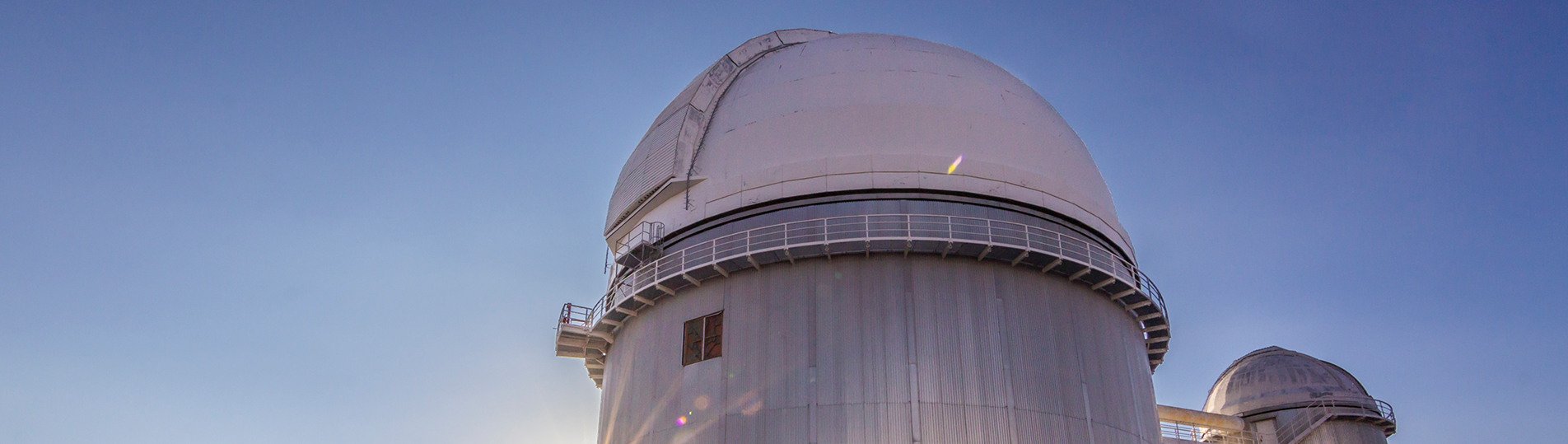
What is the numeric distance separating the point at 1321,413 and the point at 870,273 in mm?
18413

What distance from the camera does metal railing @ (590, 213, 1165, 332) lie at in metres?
18.4

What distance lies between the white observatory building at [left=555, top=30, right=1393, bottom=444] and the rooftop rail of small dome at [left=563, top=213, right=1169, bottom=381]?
0.05 meters

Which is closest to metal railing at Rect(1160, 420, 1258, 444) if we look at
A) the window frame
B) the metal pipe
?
the metal pipe

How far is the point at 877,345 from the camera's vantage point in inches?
678

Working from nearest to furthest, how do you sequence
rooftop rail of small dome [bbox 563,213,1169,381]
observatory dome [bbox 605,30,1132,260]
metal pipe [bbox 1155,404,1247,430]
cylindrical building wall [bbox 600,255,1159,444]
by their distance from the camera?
cylindrical building wall [bbox 600,255,1159,444]
rooftop rail of small dome [bbox 563,213,1169,381]
observatory dome [bbox 605,30,1132,260]
metal pipe [bbox 1155,404,1247,430]

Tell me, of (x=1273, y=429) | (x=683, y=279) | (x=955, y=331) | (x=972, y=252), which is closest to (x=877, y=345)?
(x=955, y=331)

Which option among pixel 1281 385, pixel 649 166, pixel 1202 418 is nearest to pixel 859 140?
pixel 649 166

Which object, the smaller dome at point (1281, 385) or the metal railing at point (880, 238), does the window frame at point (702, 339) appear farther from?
the smaller dome at point (1281, 385)

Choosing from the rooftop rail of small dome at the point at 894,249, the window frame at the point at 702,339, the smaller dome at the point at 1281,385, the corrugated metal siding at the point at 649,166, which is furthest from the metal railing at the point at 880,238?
the smaller dome at the point at 1281,385

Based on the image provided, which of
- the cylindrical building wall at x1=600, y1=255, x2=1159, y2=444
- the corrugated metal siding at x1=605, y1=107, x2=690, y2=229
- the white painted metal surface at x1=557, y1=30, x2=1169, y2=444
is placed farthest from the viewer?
the corrugated metal siding at x1=605, y1=107, x2=690, y2=229

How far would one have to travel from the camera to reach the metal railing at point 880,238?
18391 mm

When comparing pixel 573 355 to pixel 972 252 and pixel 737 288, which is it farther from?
pixel 972 252

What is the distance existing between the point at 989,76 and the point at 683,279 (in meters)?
9.18

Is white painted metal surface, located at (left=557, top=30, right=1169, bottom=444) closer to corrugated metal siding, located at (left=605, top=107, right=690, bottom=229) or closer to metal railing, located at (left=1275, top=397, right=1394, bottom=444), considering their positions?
corrugated metal siding, located at (left=605, top=107, right=690, bottom=229)
